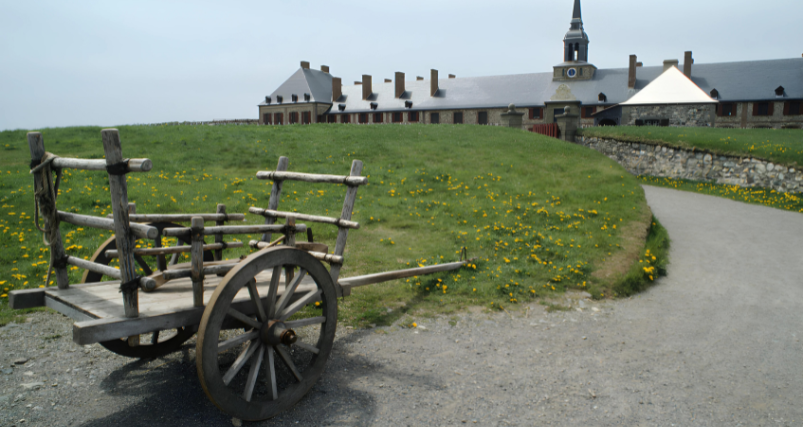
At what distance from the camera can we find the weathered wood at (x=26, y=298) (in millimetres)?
3872

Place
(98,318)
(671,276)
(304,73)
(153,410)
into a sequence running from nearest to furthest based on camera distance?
1. (98,318)
2. (153,410)
3. (671,276)
4. (304,73)

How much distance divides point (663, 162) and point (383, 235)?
17.7 meters

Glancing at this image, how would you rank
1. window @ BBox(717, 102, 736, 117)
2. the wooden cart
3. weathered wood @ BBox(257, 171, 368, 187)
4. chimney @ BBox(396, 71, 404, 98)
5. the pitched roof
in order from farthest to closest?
chimney @ BBox(396, 71, 404, 98), window @ BBox(717, 102, 736, 117), the pitched roof, weathered wood @ BBox(257, 171, 368, 187), the wooden cart

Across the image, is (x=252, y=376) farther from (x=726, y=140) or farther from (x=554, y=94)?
(x=554, y=94)

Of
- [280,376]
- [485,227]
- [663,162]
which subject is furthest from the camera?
[663,162]

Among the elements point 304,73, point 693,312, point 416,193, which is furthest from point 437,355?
point 304,73

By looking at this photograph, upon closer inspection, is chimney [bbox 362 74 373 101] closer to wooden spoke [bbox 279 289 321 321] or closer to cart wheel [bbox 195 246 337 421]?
cart wheel [bbox 195 246 337 421]

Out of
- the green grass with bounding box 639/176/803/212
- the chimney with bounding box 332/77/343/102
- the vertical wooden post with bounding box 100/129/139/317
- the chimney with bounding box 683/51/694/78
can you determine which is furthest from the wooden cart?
the chimney with bounding box 332/77/343/102

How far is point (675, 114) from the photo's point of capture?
118 ft

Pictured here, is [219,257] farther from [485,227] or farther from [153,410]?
[485,227]

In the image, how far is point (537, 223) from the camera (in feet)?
35.8

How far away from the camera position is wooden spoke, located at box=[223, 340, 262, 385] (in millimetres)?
3623

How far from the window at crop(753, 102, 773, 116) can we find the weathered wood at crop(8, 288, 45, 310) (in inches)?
2314

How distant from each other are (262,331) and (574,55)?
6274 cm
